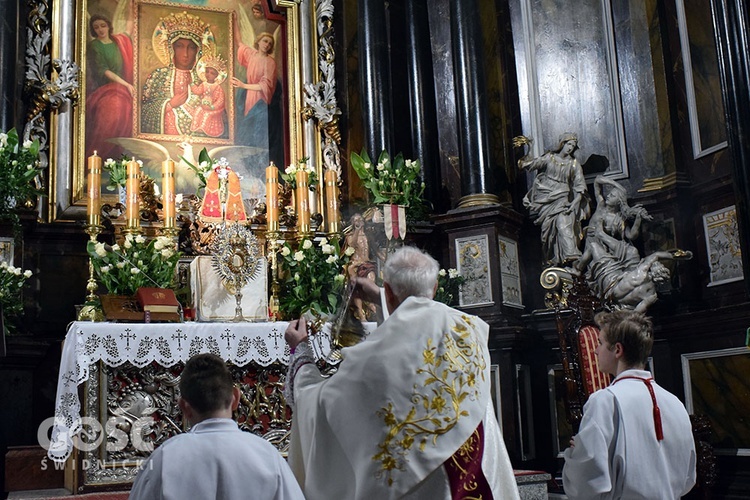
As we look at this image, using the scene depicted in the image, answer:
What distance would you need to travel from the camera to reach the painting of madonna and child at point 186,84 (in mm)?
8273

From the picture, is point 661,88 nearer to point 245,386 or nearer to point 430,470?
point 245,386

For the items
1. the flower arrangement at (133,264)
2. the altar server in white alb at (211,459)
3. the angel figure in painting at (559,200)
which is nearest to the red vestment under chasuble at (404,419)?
the altar server in white alb at (211,459)

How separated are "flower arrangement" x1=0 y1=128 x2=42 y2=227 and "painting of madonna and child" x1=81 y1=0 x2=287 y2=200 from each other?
1.03 m

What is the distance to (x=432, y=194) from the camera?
8.92m

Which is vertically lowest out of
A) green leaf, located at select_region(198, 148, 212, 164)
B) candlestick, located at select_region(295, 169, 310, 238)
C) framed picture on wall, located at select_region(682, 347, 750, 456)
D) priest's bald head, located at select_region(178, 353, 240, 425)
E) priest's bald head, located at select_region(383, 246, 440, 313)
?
framed picture on wall, located at select_region(682, 347, 750, 456)

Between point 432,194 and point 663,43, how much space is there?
257cm

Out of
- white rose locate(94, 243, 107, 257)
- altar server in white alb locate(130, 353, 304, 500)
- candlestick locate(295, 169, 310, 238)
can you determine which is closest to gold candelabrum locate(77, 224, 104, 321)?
white rose locate(94, 243, 107, 257)

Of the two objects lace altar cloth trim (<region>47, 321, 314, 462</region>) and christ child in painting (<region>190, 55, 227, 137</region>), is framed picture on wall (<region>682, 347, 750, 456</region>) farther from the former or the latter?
christ child in painting (<region>190, 55, 227, 137</region>)

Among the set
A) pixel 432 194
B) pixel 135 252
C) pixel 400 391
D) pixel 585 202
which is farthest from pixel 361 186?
pixel 400 391

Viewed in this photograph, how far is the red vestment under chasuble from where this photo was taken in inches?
128

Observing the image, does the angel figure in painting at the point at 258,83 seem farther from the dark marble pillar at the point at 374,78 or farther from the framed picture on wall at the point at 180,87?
the dark marble pillar at the point at 374,78

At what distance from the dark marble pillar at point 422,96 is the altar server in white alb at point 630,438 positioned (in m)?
5.19

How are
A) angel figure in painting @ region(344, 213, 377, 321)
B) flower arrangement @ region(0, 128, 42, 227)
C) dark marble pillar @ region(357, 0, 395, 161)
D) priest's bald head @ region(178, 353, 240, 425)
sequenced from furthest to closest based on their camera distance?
dark marble pillar @ region(357, 0, 395, 161)
angel figure in painting @ region(344, 213, 377, 321)
flower arrangement @ region(0, 128, 42, 227)
priest's bald head @ region(178, 353, 240, 425)

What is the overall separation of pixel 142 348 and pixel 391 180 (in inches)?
121
